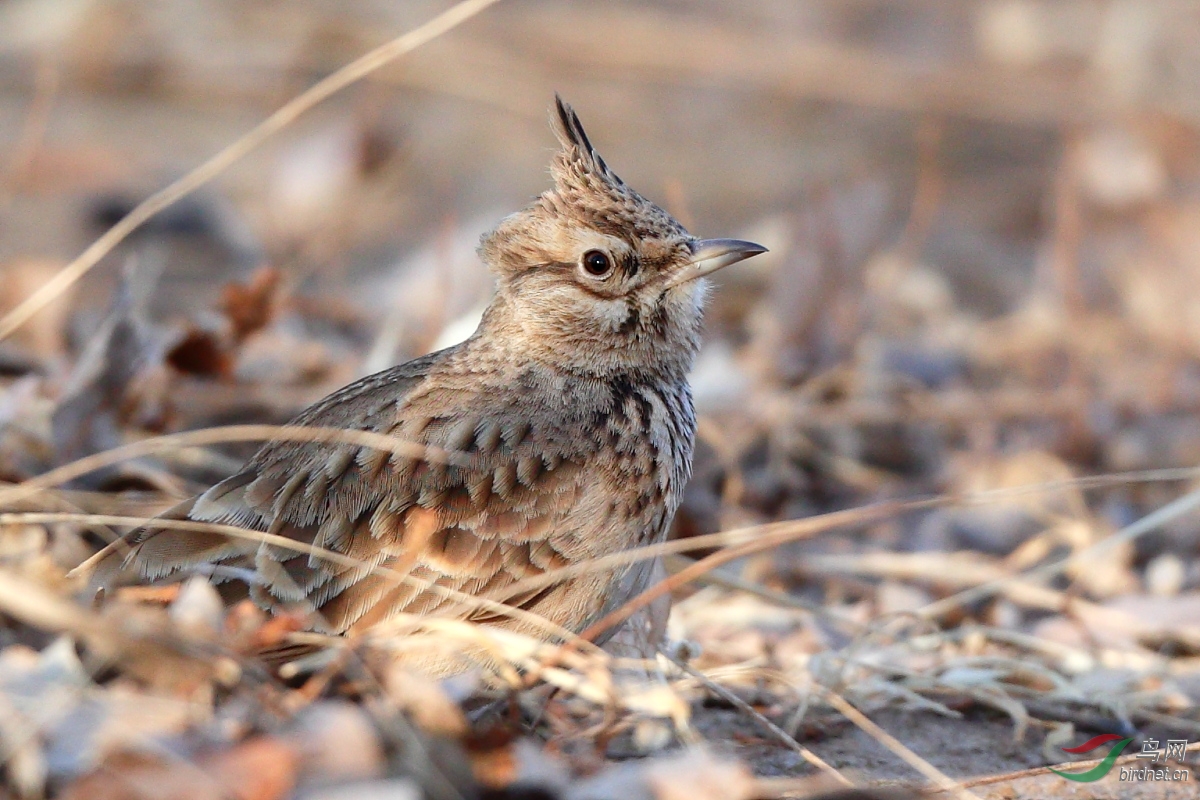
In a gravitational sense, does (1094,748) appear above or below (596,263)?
below

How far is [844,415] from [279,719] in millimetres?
4293

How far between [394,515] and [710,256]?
1.30 metres

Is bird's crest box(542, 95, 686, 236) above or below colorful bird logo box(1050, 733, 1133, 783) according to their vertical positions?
above

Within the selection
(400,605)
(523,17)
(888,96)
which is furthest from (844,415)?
(523,17)

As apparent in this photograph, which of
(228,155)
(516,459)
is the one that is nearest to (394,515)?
(516,459)

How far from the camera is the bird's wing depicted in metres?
3.37

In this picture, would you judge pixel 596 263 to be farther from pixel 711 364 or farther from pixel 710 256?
pixel 711 364

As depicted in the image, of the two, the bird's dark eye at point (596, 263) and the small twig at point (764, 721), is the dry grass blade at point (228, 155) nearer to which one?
the bird's dark eye at point (596, 263)

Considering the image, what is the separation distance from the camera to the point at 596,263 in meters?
4.18

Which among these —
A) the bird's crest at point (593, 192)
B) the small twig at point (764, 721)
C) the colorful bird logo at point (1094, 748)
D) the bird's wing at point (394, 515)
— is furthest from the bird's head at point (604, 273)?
the colorful bird logo at point (1094, 748)

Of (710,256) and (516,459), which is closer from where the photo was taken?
(516,459)

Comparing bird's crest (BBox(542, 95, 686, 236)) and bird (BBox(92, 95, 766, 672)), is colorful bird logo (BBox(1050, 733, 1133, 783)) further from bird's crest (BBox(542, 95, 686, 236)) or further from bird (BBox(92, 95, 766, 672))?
bird's crest (BBox(542, 95, 686, 236))

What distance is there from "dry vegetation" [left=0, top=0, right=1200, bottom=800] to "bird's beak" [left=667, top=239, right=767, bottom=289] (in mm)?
930

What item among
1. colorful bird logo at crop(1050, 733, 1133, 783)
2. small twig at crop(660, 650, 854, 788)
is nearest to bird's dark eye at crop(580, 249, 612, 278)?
small twig at crop(660, 650, 854, 788)
